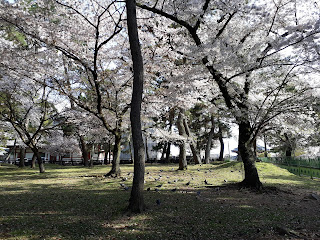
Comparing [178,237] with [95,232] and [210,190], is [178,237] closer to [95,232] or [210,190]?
[95,232]

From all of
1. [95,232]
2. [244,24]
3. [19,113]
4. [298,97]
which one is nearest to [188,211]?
[95,232]

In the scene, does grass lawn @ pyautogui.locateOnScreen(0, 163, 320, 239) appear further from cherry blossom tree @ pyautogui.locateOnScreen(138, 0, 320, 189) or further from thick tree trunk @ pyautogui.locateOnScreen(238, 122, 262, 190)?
cherry blossom tree @ pyautogui.locateOnScreen(138, 0, 320, 189)

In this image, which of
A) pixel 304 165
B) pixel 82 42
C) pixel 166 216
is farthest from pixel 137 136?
pixel 304 165

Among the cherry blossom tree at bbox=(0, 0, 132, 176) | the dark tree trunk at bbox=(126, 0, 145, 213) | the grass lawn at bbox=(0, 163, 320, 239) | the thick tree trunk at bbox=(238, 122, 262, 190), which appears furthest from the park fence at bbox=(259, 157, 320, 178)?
the dark tree trunk at bbox=(126, 0, 145, 213)

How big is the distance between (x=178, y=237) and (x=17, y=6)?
8.46 meters

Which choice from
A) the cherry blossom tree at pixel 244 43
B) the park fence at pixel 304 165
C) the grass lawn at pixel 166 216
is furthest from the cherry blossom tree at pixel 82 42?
the park fence at pixel 304 165

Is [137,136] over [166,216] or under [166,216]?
over

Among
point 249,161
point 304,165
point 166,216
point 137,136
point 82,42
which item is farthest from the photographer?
point 304,165

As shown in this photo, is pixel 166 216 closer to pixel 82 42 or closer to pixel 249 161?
pixel 249 161

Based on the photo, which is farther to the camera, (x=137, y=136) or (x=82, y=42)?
(x=82, y=42)

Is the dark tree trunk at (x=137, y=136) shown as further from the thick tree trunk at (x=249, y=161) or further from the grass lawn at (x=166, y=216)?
the thick tree trunk at (x=249, y=161)

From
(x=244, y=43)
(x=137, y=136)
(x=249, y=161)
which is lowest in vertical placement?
(x=249, y=161)

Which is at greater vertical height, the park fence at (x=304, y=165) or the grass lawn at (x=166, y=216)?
the park fence at (x=304, y=165)

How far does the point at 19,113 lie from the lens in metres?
15.5
